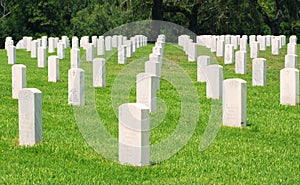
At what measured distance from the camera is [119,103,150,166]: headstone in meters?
9.23

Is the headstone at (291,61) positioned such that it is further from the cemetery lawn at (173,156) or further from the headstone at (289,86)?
the headstone at (289,86)

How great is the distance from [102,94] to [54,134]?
5487 mm

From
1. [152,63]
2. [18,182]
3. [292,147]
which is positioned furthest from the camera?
[152,63]

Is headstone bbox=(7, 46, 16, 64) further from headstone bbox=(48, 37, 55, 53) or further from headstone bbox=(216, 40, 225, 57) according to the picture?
headstone bbox=(216, 40, 225, 57)

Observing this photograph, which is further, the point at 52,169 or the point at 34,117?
the point at 34,117

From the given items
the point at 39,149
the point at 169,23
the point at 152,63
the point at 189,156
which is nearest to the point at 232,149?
the point at 189,156

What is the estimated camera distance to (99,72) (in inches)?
730

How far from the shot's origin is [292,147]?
36.3ft

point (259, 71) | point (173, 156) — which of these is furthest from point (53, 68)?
point (173, 156)

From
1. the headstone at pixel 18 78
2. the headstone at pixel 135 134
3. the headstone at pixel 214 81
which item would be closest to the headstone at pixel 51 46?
the headstone at pixel 18 78

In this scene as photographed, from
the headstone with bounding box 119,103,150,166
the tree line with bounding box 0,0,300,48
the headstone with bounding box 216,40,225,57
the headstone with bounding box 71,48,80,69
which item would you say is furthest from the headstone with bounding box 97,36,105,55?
the headstone with bounding box 119,103,150,166

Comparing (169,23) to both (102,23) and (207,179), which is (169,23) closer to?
(102,23)

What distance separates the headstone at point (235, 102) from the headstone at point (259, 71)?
6.88 metres

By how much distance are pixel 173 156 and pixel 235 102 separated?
271 cm
